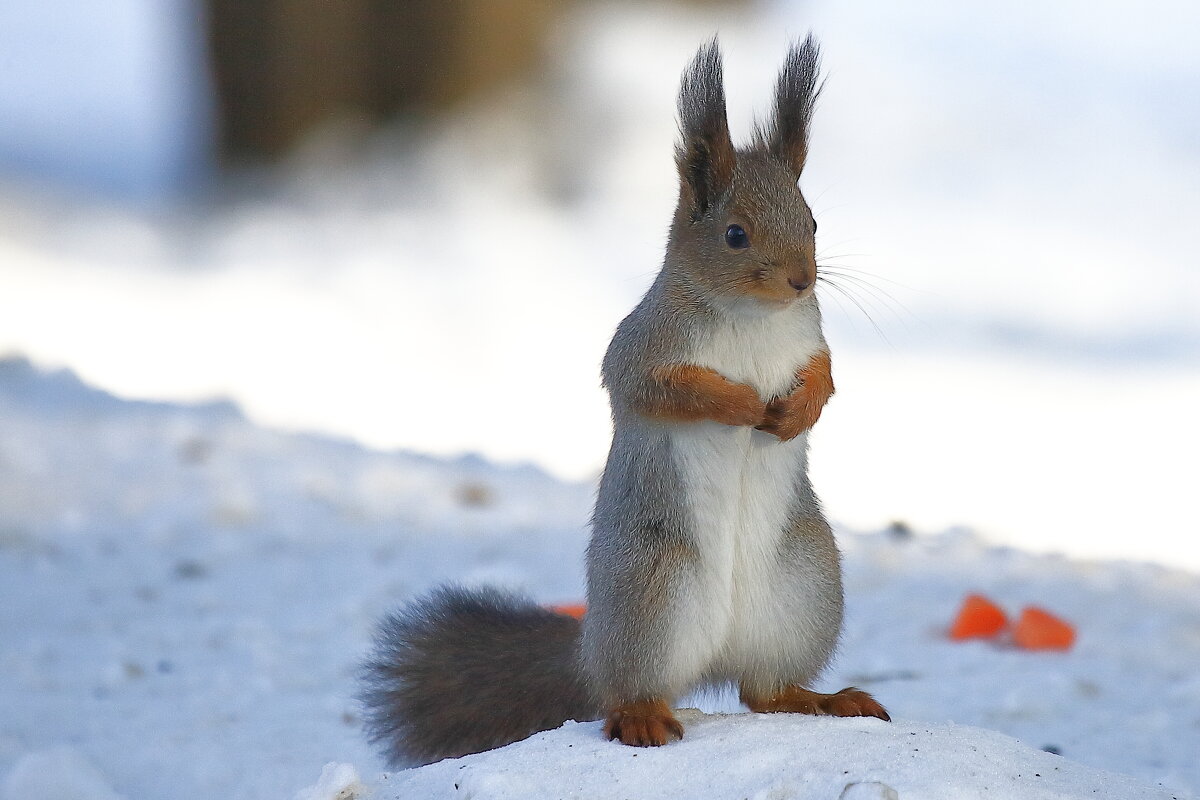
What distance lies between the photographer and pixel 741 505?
1.96m

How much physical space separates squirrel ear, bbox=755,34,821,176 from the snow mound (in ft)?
2.57

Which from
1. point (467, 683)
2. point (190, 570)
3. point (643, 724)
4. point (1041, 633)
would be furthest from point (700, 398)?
point (190, 570)

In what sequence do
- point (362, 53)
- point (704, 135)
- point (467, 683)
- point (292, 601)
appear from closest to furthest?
point (704, 135), point (467, 683), point (292, 601), point (362, 53)

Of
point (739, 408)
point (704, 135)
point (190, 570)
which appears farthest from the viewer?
point (190, 570)

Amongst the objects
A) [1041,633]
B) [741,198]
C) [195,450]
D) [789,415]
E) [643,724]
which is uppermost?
[741,198]

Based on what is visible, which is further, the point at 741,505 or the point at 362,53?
the point at 362,53

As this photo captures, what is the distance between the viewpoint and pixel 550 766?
1.81 m

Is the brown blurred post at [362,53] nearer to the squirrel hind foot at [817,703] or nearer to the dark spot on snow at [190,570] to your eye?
the dark spot on snow at [190,570]

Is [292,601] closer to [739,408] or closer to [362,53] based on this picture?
[739,408]

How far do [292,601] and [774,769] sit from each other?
1.79 metres

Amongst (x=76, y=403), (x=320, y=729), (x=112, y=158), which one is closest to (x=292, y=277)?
(x=76, y=403)

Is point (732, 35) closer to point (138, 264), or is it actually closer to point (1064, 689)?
point (138, 264)

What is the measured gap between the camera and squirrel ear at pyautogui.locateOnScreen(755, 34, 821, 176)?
2059 mm

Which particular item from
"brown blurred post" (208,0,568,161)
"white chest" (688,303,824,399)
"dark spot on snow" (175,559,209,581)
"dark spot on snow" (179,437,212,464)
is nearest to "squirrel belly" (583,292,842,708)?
"white chest" (688,303,824,399)
